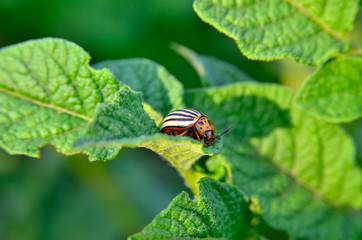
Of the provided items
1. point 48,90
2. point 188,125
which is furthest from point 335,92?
point 48,90

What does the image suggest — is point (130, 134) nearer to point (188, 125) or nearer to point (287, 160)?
point (188, 125)

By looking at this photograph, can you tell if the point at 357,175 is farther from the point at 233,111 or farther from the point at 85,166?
the point at 85,166

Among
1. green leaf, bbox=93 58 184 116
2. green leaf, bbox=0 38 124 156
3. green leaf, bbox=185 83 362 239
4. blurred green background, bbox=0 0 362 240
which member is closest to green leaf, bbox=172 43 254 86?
green leaf, bbox=185 83 362 239

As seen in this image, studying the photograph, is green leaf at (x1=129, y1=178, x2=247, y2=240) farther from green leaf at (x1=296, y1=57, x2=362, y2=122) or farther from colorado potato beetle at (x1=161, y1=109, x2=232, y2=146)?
green leaf at (x1=296, y1=57, x2=362, y2=122)

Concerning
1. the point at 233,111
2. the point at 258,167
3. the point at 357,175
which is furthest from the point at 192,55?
the point at 357,175

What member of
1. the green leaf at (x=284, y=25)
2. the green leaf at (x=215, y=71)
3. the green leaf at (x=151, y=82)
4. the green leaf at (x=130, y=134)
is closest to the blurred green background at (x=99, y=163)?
the green leaf at (x=215, y=71)

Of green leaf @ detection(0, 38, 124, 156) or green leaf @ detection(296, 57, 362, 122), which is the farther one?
green leaf @ detection(296, 57, 362, 122)
